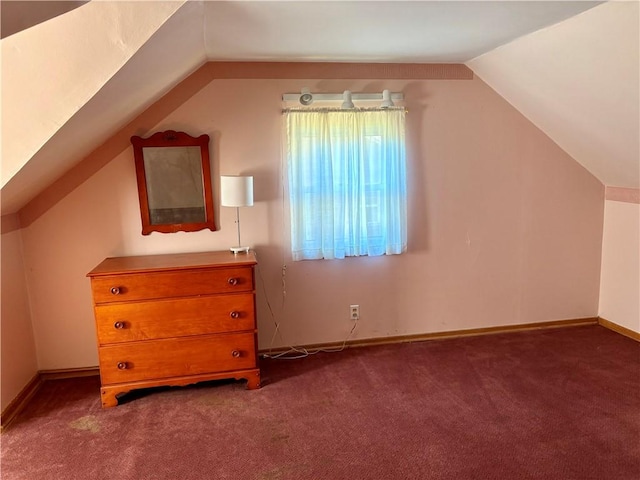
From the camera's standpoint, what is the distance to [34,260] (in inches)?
122

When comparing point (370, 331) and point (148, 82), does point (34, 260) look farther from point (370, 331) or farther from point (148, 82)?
point (370, 331)

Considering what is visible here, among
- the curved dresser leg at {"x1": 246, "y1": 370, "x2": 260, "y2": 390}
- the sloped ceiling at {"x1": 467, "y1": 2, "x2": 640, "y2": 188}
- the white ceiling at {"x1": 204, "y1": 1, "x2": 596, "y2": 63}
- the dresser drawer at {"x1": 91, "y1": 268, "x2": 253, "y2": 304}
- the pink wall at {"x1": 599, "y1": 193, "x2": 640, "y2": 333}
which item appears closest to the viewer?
the white ceiling at {"x1": 204, "y1": 1, "x2": 596, "y2": 63}

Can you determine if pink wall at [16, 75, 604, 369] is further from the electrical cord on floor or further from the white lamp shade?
the white lamp shade

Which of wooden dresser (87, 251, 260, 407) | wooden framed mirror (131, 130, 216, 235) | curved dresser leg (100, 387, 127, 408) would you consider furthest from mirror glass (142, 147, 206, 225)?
curved dresser leg (100, 387, 127, 408)

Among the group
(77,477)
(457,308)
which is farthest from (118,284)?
(457,308)

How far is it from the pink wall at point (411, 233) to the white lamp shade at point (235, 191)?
0.28 metres

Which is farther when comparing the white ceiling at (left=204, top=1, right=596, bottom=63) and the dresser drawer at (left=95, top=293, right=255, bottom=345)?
the dresser drawer at (left=95, top=293, right=255, bottom=345)

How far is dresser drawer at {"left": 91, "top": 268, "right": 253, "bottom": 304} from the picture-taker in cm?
270

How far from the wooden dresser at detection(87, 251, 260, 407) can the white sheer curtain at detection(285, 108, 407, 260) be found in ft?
2.28

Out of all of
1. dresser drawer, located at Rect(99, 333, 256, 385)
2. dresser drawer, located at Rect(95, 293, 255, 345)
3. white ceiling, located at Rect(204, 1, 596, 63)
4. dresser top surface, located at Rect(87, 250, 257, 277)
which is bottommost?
dresser drawer, located at Rect(99, 333, 256, 385)

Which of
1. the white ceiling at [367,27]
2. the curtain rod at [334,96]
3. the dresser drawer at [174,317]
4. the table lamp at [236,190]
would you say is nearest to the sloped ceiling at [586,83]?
the white ceiling at [367,27]

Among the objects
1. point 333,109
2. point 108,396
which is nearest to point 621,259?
point 333,109

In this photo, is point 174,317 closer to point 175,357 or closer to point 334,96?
point 175,357

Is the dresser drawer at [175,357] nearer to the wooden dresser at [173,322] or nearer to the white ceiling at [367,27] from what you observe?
the wooden dresser at [173,322]
